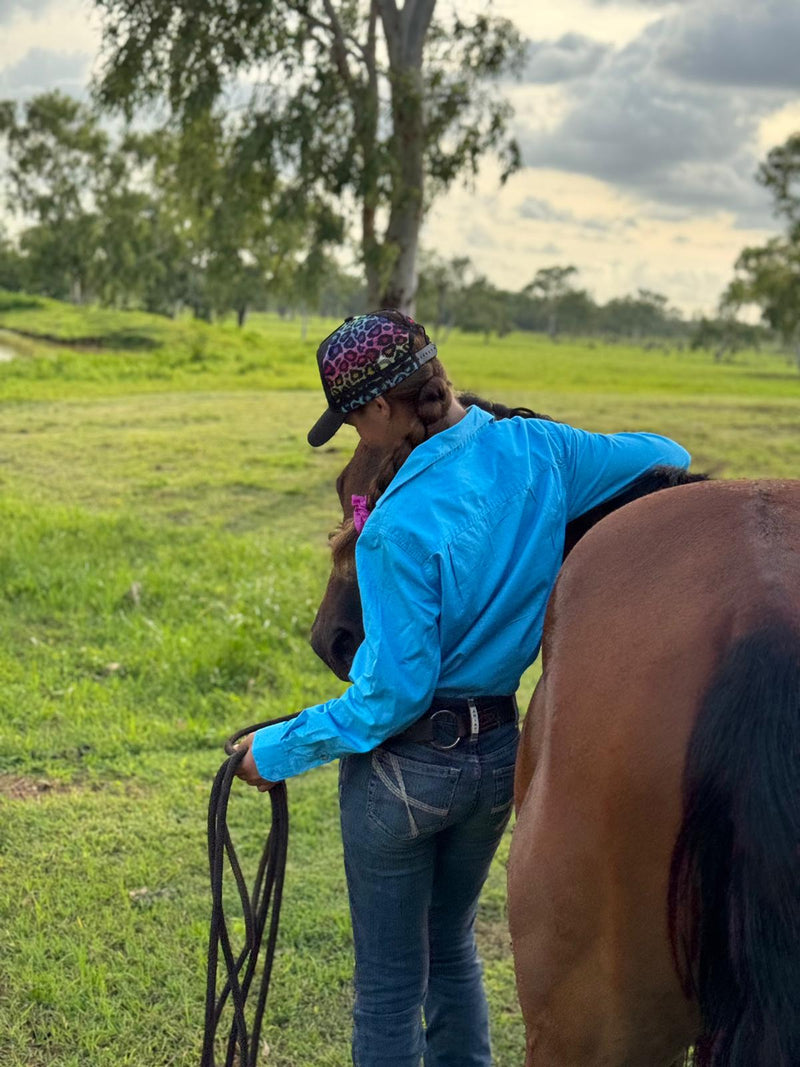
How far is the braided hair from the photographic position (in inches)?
77.8

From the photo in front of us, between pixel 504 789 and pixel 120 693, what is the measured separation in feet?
11.7

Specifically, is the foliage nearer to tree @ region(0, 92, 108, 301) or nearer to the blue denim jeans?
tree @ region(0, 92, 108, 301)

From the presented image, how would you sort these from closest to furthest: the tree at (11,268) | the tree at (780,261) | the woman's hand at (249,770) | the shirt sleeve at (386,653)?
the shirt sleeve at (386,653) → the woman's hand at (249,770) → the tree at (780,261) → the tree at (11,268)

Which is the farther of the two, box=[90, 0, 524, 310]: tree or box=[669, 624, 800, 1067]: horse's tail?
box=[90, 0, 524, 310]: tree

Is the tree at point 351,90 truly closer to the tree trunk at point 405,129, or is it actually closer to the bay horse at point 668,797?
the tree trunk at point 405,129

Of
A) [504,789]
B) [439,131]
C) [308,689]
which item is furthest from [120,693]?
[439,131]

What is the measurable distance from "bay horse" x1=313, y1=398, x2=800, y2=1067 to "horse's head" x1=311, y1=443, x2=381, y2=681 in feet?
1.52

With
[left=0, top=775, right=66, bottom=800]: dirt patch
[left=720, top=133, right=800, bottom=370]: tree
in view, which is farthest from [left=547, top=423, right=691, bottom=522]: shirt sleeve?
[left=720, top=133, right=800, bottom=370]: tree

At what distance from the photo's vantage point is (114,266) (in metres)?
45.0

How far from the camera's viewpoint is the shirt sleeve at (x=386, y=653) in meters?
1.87

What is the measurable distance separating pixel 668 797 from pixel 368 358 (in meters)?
0.93

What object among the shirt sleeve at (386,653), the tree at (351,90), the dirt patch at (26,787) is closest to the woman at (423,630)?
the shirt sleeve at (386,653)

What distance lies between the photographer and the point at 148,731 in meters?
4.91

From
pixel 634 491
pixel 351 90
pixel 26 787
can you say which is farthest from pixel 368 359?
pixel 351 90
